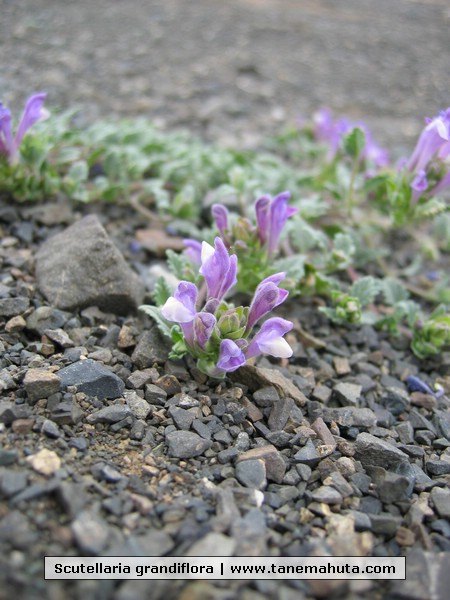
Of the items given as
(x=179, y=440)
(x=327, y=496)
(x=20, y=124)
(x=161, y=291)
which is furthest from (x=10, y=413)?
(x=20, y=124)

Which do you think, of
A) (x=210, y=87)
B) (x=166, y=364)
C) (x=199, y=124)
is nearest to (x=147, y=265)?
(x=166, y=364)

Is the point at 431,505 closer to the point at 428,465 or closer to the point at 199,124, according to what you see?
the point at 428,465

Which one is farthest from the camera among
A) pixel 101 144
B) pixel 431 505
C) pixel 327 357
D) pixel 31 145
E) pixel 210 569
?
pixel 101 144

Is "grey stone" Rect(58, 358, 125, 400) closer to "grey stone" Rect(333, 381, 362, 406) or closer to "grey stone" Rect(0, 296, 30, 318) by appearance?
"grey stone" Rect(0, 296, 30, 318)

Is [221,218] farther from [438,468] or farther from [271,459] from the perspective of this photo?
[438,468]

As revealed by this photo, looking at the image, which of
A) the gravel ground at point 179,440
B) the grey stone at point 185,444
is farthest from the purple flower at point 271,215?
the grey stone at point 185,444

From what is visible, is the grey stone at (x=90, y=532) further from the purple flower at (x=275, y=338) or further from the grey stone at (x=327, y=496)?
the purple flower at (x=275, y=338)

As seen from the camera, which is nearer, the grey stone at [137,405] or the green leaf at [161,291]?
the grey stone at [137,405]

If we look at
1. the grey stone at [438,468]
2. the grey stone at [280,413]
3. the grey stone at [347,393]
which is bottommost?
the grey stone at [438,468]
